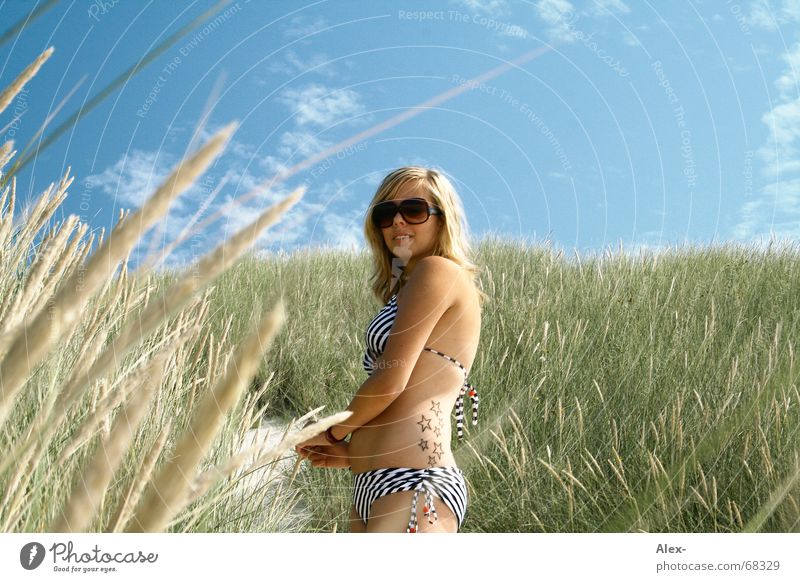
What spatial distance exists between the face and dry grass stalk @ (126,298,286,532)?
160 cm

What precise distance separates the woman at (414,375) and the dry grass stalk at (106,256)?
1.29m

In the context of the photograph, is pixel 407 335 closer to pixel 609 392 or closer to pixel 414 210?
pixel 414 210

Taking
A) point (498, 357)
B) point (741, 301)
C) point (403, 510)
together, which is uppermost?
point (741, 301)

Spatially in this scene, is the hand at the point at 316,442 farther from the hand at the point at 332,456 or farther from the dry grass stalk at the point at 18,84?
the dry grass stalk at the point at 18,84

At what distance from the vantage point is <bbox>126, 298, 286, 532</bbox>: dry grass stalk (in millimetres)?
286

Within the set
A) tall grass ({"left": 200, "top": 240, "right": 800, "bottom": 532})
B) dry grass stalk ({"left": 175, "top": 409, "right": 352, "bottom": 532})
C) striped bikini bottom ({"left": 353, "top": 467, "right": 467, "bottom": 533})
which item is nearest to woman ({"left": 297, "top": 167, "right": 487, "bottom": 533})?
striped bikini bottom ({"left": 353, "top": 467, "right": 467, "bottom": 533})

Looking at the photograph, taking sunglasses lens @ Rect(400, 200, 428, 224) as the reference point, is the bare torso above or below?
below

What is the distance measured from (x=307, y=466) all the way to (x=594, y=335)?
159 centimetres

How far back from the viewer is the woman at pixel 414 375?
1.65m

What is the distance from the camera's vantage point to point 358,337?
3.92 m

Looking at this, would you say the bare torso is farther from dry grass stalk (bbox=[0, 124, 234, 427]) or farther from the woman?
dry grass stalk (bbox=[0, 124, 234, 427])
